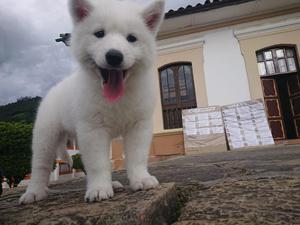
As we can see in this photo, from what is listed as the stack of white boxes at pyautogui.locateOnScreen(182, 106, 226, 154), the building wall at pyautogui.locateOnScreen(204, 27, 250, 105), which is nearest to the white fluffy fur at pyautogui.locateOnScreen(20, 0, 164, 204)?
the stack of white boxes at pyautogui.locateOnScreen(182, 106, 226, 154)

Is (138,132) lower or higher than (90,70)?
lower

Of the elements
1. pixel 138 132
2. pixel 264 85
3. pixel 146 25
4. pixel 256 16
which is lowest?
pixel 138 132

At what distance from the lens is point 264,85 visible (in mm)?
9148

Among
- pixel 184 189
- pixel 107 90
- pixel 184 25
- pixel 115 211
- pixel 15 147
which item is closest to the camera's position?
pixel 115 211

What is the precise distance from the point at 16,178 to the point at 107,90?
576 centimetres

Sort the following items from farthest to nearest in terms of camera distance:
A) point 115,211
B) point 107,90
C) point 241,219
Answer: point 107,90 → point 115,211 → point 241,219

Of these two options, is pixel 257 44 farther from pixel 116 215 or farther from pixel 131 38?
pixel 116 215

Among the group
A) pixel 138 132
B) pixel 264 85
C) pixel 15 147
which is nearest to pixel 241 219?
pixel 138 132

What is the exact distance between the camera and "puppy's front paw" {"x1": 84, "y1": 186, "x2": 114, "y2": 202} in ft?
4.91

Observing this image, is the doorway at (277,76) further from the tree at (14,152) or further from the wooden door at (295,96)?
the tree at (14,152)

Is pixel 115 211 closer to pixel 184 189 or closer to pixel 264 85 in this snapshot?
pixel 184 189

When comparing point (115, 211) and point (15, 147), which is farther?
point (15, 147)

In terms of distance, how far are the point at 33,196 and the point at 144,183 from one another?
2.71ft

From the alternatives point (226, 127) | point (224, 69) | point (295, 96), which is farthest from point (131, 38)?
point (295, 96)
